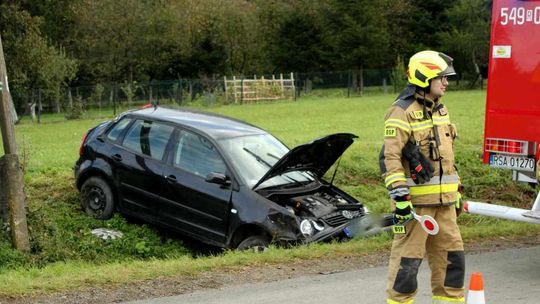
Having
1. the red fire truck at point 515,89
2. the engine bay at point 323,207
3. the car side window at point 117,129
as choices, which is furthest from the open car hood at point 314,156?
the car side window at point 117,129

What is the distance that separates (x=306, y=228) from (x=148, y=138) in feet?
8.77

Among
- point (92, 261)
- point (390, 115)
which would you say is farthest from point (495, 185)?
point (390, 115)

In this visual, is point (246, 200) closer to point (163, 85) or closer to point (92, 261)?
point (92, 261)

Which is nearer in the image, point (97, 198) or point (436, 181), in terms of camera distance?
point (436, 181)

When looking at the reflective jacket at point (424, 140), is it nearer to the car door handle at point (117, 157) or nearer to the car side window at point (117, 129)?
the car door handle at point (117, 157)

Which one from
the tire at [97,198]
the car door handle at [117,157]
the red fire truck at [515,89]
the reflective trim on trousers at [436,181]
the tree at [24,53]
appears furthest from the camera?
the tree at [24,53]

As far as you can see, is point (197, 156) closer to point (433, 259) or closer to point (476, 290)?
point (433, 259)

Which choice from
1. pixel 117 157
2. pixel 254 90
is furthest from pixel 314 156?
pixel 254 90

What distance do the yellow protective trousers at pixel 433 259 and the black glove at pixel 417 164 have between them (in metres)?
0.25

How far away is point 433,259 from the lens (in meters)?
5.65

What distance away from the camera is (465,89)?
53031 millimetres

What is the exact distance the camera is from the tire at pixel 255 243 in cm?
857

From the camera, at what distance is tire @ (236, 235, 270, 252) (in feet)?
28.1

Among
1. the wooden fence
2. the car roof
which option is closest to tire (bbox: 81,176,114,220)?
the car roof
